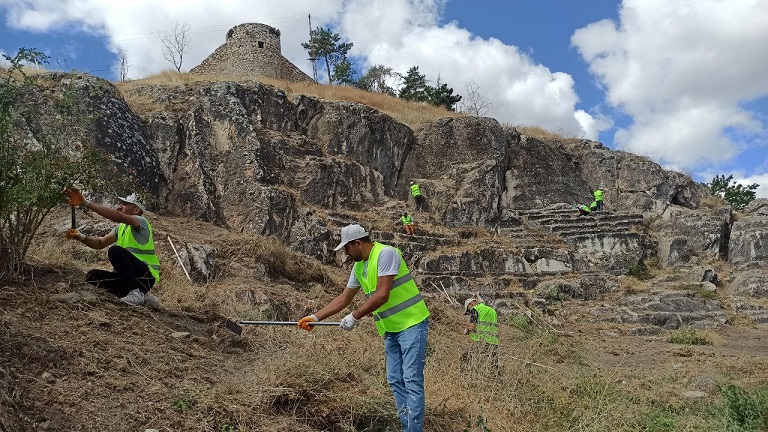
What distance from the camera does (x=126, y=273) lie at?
5.41 metres

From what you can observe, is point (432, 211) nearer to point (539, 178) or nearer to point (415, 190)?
point (415, 190)

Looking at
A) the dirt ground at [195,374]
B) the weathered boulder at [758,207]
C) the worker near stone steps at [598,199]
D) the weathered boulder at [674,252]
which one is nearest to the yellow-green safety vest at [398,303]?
the dirt ground at [195,374]

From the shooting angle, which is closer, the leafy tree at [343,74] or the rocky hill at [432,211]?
the rocky hill at [432,211]

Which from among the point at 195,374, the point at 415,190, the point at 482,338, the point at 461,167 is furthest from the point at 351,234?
the point at 461,167

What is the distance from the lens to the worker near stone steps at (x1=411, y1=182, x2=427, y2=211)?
1939cm

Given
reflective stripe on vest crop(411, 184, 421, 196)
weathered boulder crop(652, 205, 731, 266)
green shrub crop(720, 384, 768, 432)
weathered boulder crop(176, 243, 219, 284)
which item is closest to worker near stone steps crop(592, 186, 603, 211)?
weathered boulder crop(652, 205, 731, 266)

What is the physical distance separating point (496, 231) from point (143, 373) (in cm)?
1681

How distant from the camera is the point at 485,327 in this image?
22.2 ft

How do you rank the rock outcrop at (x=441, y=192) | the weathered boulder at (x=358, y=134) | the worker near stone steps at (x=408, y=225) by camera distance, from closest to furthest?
the rock outcrop at (x=441, y=192) → the worker near stone steps at (x=408, y=225) → the weathered boulder at (x=358, y=134)

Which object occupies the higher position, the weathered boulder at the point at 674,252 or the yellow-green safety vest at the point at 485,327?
the weathered boulder at the point at 674,252

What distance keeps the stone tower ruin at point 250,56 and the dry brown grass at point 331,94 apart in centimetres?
323

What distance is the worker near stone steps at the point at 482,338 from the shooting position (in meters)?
5.61

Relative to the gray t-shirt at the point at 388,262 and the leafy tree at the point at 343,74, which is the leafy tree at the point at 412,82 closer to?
the leafy tree at the point at 343,74

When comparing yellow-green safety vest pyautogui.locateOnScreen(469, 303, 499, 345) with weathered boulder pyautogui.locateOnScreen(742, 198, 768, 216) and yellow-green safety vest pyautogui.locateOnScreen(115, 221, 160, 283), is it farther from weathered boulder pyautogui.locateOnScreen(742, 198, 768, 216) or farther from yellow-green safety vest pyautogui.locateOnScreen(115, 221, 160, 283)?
weathered boulder pyautogui.locateOnScreen(742, 198, 768, 216)
